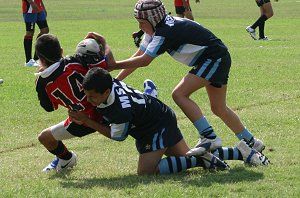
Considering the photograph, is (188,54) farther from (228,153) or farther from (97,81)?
(97,81)

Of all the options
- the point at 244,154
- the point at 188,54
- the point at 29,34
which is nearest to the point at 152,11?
the point at 188,54

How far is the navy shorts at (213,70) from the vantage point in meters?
7.08

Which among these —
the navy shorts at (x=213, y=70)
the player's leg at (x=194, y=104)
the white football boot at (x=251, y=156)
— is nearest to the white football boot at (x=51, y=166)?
the player's leg at (x=194, y=104)

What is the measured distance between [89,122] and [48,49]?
2.32ft

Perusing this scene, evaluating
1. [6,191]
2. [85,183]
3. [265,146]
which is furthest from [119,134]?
[265,146]

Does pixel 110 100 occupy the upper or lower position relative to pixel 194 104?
upper

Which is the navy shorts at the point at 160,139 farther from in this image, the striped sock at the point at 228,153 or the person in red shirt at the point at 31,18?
the person in red shirt at the point at 31,18

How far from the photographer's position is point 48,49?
666cm

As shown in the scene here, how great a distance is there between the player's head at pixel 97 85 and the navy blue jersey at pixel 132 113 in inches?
3.3

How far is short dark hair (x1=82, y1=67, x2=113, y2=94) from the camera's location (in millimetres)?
6246

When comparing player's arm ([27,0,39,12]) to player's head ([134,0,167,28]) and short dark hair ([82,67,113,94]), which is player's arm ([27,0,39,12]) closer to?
player's head ([134,0,167,28])

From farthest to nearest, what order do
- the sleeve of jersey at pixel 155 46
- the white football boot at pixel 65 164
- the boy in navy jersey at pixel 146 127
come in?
the white football boot at pixel 65 164
the sleeve of jersey at pixel 155 46
the boy in navy jersey at pixel 146 127

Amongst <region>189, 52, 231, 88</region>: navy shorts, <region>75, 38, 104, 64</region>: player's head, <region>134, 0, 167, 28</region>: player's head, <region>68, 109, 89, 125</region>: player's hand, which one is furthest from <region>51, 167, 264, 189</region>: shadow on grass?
<region>134, 0, 167, 28</region>: player's head

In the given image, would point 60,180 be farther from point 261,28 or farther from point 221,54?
point 261,28
